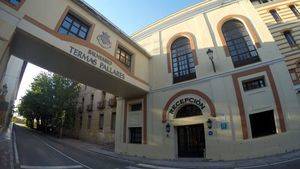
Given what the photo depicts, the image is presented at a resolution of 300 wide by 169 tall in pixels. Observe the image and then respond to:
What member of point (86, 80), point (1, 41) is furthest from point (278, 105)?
point (1, 41)

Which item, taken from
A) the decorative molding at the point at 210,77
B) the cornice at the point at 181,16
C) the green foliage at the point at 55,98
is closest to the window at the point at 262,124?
the decorative molding at the point at 210,77

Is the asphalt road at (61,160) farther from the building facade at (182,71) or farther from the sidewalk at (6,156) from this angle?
the building facade at (182,71)

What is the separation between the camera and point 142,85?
14.9m

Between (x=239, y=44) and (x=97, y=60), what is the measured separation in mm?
9935

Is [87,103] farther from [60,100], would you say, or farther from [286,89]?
[286,89]

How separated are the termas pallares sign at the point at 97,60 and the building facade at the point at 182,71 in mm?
64

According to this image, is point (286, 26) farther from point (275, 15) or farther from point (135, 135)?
point (135, 135)

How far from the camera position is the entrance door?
12216 millimetres

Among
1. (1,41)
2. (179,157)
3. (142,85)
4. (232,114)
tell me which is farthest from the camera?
(142,85)

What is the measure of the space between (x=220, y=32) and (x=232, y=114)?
20.8 feet

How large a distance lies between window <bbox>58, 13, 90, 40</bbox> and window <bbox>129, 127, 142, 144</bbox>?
8.43 m

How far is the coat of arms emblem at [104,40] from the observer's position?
11.8 m

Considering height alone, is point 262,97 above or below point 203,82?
below

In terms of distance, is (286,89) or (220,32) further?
(220,32)
